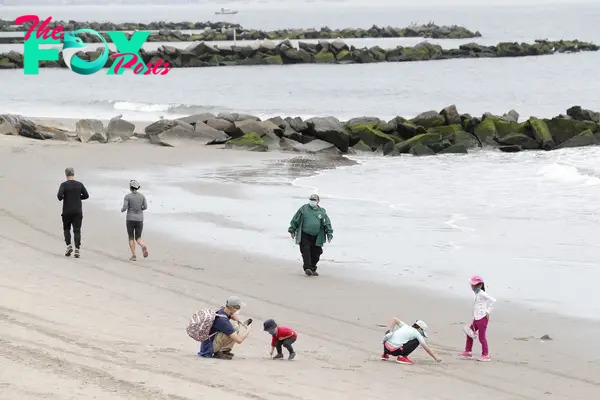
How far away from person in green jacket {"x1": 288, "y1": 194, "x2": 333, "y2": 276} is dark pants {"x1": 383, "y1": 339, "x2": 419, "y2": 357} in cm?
448

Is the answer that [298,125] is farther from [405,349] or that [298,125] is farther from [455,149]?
[405,349]

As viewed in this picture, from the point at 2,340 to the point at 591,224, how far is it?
1322 centimetres

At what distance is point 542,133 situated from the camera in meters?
34.0

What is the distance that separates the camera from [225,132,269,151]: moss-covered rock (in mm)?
31255

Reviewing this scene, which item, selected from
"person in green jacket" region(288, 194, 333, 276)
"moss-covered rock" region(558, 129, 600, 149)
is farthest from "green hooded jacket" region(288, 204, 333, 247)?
"moss-covered rock" region(558, 129, 600, 149)

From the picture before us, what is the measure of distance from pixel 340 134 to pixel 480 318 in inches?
843

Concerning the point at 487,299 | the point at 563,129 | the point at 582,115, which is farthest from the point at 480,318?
Result: the point at 582,115

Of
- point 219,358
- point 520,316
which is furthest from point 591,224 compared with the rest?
point 219,358

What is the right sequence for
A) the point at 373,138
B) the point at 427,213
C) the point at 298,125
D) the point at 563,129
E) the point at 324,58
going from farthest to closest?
the point at 324,58 < the point at 563,129 < the point at 298,125 < the point at 373,138 < the point at 427,213

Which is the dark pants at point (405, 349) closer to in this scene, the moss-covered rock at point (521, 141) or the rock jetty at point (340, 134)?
the rock jetty at point (340, 134)

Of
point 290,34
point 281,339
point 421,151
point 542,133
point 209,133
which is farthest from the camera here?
point 290,34

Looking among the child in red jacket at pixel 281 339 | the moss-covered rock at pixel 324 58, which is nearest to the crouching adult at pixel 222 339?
the child in red jacket at pixel 281 339

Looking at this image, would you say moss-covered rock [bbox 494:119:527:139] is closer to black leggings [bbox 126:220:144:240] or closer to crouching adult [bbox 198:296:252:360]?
black leggings [bbox 126:220:144:240]

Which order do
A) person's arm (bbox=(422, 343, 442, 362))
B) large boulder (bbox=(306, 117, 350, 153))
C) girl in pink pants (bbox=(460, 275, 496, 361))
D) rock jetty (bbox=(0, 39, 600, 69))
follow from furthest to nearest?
rock jetty (bbox=(0, 39, 600, 69)) < large boulder (bbox=(306, 117, 350, 153)) < girl in pink pants (bbox=(460, 275, 496, 361)) < person's arm (bbox=(422, 343, 442, 362))
